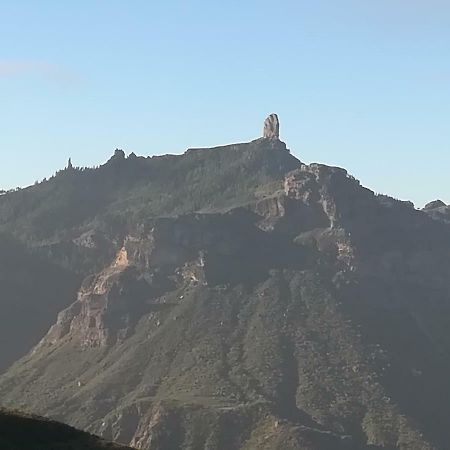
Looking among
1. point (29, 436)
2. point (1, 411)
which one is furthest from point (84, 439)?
point (1, 411)

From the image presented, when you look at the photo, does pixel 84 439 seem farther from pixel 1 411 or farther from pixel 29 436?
pixel 1 411

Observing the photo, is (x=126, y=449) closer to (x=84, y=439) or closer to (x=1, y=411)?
(x=84, y=439)

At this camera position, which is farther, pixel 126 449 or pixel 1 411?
pixel 1 411

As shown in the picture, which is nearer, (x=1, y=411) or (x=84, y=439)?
(x=84, y=439)

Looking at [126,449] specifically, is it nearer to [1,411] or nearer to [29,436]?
[29,436]

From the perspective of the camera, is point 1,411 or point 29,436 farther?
point 1,411
